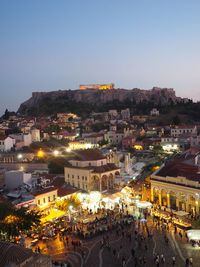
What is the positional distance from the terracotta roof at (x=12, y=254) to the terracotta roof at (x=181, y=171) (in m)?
17.8

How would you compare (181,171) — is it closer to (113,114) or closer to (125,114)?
(125,114)

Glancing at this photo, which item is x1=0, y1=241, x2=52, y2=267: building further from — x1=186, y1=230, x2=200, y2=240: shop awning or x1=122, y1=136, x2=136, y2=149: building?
x1=122, y1=136, x2=136, y2=149: building

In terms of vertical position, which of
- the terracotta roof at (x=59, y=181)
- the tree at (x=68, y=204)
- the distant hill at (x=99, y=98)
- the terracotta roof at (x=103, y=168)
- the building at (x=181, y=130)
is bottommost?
the terracotta roof at (x=59, y=181)

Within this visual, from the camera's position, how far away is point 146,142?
212 feet

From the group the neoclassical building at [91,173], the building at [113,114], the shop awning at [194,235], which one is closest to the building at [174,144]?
the neoclassical building at [91,173]

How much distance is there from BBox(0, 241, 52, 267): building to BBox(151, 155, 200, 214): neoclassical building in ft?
54.0

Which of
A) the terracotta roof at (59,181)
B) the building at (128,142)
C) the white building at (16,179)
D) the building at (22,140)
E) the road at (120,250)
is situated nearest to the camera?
the road at (120,250)

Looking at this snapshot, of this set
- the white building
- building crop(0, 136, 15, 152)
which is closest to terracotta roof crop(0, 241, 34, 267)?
the white building

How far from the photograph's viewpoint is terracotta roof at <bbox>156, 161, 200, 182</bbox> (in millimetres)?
26656

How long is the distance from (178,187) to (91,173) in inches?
428

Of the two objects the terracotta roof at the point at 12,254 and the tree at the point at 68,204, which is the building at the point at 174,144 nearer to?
the tree at the point at 68,204

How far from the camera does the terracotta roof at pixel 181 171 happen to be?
87.5 ft

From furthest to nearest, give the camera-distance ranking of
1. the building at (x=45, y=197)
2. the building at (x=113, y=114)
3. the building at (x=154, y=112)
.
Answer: the building at (x=113, y=114) < the building at (x=154, y=112) < the building at (x=45, y=197)

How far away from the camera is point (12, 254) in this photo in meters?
13.1
